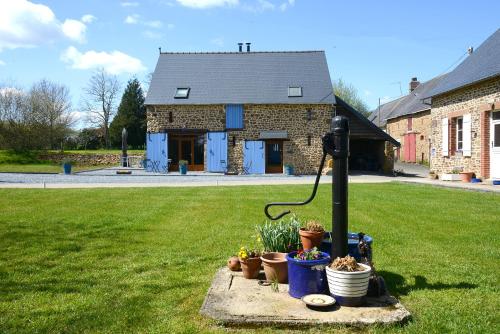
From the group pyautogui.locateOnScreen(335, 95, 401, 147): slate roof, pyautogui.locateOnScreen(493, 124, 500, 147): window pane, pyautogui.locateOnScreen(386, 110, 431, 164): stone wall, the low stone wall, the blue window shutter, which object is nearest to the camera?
pyautogui.locateOnScreen(493, 124, 500, 147): window pane

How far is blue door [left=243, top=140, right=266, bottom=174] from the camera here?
24.3m

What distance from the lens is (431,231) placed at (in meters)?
6.89

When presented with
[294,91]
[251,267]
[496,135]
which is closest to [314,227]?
[251,267]

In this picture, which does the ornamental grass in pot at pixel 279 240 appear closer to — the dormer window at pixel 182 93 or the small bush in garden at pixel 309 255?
the small bush in garden at pixel 309 255

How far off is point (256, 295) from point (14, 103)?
36.2 meters

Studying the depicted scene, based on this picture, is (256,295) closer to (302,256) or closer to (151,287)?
(302,256)

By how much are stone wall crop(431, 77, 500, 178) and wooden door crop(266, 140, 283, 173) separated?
837cm

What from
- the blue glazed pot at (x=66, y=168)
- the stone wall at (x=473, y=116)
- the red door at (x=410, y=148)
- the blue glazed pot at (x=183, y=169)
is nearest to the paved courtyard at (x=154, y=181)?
the blue glazed pot at (x=66, y=168)

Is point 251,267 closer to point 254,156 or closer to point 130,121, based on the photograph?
point 254,156

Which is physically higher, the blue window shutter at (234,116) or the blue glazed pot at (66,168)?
the blue window shutter at (234,116)

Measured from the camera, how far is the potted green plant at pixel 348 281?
11.3 ft

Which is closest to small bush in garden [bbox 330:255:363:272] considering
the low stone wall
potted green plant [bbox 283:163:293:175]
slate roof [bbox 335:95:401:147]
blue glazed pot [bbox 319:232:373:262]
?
blue glazed pot [bbox 319:232:373:262]

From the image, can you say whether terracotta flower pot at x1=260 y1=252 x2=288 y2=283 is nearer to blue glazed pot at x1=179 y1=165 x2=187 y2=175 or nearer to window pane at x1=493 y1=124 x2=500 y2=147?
window pane at x1=493 y1=124 x2=500 y2=147

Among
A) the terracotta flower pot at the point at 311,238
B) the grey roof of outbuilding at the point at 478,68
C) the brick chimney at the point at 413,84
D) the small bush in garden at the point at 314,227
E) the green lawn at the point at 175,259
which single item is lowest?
the green lawn at the point at 175,259
